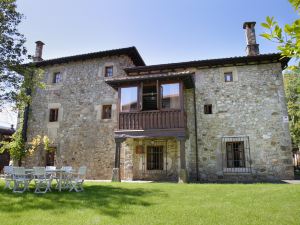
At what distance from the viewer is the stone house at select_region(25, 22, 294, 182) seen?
10.5m

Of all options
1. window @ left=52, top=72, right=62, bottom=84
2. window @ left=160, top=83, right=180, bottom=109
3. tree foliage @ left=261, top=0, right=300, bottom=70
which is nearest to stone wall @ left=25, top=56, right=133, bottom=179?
window @ left=52, top=72, right=62, bottom=84

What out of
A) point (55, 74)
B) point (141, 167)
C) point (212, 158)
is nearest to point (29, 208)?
point (141, 167)

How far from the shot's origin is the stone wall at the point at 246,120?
10.5 metres

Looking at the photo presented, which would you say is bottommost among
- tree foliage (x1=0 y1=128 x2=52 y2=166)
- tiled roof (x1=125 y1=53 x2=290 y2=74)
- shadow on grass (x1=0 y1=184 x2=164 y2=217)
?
shadow on grass (x1=0 y1=184 x2=164 y2=217)

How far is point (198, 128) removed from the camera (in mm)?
11578

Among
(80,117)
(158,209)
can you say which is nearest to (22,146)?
(80,117)

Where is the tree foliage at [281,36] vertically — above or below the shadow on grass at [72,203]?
above

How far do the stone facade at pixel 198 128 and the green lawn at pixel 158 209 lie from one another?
15.6 ft

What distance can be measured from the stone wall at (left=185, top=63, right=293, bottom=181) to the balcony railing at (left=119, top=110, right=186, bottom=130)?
174 cm

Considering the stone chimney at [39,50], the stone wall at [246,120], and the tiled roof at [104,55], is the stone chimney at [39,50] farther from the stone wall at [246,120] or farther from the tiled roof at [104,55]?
the stone wall at [246,120]

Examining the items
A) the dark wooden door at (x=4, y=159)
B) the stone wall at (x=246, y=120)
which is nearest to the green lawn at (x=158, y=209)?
the stone wall at (x=246, y=120)

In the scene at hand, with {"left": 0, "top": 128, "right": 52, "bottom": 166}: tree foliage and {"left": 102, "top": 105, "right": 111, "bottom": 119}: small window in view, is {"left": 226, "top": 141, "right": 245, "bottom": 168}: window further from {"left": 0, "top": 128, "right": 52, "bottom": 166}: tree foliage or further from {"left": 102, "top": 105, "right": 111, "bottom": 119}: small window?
{"left": 0, "top": 128, "right": 52, "bottom": 166}: tree foliage

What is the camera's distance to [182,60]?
12.2m

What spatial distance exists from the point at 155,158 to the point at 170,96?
3.29 m
